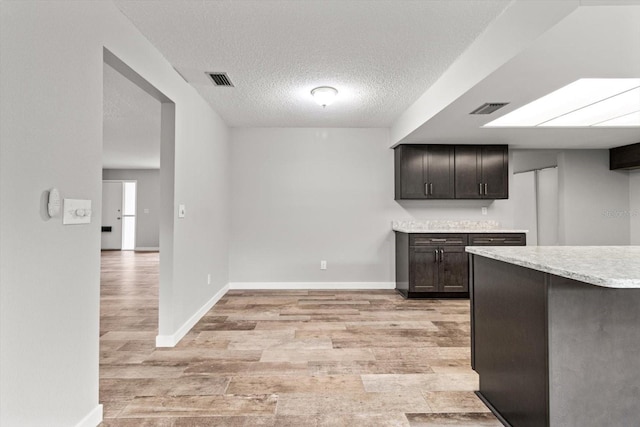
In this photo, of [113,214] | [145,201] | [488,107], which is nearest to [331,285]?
[488,107]

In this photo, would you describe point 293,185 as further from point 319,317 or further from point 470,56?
point 470,56

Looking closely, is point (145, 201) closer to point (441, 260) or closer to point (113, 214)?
point (113, 214)

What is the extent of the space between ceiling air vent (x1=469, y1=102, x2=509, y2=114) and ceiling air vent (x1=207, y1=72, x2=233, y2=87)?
2.32 meters

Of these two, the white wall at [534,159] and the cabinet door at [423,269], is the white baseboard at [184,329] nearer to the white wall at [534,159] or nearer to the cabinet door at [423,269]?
the cabinet door at [423,269]

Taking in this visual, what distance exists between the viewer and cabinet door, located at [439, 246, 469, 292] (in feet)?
15.3

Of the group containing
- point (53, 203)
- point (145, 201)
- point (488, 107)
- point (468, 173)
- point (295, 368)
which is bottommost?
point (295, 368)

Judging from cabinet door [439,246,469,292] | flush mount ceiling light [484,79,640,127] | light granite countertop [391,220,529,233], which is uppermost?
flush mount ceiling light [484,79,640,127]

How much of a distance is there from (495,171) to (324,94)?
2.90 meters

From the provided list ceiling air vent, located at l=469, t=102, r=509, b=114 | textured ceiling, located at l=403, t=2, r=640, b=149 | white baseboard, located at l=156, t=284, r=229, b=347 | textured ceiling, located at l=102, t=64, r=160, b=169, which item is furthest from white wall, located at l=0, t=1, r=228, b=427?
ceiling air vent, located at l=469, t=102, r=509, b=114

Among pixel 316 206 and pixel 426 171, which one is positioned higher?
pixel 426 171

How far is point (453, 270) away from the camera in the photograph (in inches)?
184

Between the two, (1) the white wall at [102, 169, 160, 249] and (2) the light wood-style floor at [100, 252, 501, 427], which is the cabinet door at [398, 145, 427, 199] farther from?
(1) the white wall at [102, 169, 160, 249]

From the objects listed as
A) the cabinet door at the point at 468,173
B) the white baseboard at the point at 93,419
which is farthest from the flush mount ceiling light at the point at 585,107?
the white baseboard at the point at 93,419

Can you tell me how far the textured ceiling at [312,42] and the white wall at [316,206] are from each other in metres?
1.38
